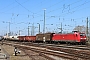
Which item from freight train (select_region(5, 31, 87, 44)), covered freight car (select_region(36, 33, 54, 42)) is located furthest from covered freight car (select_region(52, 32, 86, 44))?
covered freight car (select_region(36, 33, 54, 42))

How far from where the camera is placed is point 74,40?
4722cm

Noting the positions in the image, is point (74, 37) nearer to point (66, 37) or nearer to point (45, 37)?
point (66, 37)

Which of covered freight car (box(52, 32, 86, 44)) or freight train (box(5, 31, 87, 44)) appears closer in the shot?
covered freight car (box(52, 32, 86, 44))

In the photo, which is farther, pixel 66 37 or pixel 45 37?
pixel 45 37

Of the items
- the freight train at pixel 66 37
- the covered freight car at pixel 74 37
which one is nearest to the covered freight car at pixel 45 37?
the freight train at pixel 66 37

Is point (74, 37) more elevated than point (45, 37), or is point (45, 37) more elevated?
point (45, 37)

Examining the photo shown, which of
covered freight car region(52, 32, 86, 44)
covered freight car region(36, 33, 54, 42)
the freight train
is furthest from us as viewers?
covered freight car region(36, 33, 54, 42)

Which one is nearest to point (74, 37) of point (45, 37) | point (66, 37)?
point (66, 37)

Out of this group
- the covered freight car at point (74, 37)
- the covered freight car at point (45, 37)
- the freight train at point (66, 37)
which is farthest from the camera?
the covered freight car at point (45, 37)

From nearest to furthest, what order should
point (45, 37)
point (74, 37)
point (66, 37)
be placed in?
point (74, 37)
point (66, 37)
point (45, 37)

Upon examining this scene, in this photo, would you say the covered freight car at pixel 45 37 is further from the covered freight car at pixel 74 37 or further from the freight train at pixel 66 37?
the covered freight car at pixel 74 37

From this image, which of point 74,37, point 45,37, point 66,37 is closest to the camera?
point 74,37

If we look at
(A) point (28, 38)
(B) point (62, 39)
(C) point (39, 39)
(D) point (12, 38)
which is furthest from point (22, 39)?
(B) point (62, 39)

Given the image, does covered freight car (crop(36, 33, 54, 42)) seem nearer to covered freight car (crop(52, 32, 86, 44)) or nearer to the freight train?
the freight train
